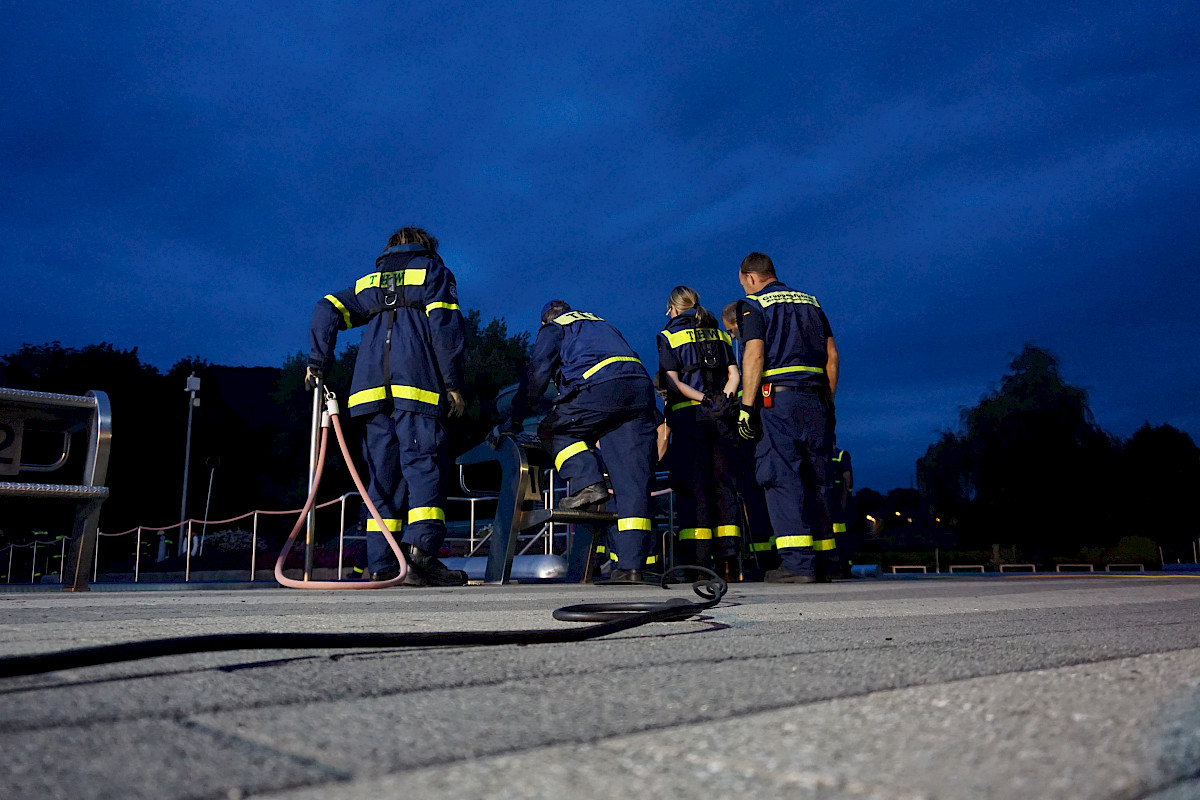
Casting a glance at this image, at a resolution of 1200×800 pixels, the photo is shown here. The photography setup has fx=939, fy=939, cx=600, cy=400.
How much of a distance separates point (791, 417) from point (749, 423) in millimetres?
316

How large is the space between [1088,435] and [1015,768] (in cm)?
3242

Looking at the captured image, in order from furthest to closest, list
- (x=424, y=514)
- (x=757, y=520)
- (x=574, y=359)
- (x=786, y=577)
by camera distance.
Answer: (x=757, y=520)
(x=574, y=359)
(x=786, y=577)
(x=424, y=514)

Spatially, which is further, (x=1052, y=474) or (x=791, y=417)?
(x=1052, y=474)

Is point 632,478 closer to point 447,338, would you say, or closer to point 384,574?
point 447,338

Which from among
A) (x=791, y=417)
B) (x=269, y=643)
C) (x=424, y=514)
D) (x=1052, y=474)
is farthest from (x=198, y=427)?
(x=269, y=643)

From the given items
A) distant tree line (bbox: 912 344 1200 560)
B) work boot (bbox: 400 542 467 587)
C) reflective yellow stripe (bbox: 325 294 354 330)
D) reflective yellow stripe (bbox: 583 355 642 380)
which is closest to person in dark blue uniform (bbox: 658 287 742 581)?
reflective yellow stripe (bbox: 583 355 642 380)

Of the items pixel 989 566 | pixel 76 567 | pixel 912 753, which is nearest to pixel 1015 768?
pixel 912 753

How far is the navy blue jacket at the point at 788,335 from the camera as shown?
698 cm

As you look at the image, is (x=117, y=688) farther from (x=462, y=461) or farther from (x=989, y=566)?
(x=989, y=566)

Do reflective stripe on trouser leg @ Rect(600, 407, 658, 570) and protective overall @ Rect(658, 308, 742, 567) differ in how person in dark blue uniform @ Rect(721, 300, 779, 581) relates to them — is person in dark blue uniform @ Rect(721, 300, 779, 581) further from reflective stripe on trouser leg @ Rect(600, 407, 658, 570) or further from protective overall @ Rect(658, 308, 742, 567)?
reflective stripe on trouser leg @ Rect(600, 407, 658, 570)

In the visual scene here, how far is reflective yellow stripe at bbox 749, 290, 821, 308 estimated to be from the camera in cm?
720

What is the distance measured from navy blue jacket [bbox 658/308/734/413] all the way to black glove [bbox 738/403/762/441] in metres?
0.97

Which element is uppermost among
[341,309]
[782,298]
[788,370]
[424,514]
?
[782,298]

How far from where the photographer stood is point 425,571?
6480 mm
